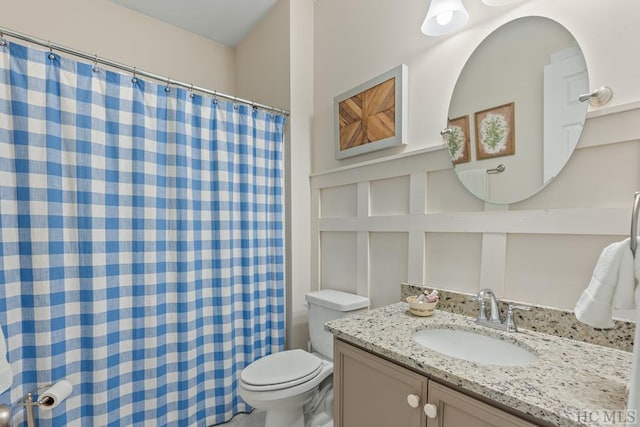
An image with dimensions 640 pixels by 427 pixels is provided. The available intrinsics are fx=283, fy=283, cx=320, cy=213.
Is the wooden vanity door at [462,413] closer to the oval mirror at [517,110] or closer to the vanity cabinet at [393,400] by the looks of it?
the vanity cabinet at [393,400]

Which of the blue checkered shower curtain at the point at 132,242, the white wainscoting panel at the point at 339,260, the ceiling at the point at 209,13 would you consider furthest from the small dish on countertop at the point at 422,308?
the ceiling at the point at 209,13

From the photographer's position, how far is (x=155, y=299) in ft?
4.98

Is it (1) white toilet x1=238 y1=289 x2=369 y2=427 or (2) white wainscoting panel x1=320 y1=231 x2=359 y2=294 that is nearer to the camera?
(1) white toilet x1=238 y1=289 x2=369 y2=427

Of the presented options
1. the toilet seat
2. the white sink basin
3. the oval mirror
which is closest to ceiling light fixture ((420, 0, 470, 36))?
the oval mirror

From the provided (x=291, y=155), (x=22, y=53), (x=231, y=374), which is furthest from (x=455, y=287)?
(x=22, y=53)

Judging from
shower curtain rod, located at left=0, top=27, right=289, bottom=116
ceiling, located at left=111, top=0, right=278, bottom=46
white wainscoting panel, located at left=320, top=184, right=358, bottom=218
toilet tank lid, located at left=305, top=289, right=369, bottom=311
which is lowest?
toilet tank lid, located at left=305, top=289, right=369, bottom=311

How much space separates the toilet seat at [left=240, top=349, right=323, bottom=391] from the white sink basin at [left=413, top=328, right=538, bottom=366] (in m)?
0.66

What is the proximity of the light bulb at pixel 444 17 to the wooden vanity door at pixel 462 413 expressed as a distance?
1379 mm

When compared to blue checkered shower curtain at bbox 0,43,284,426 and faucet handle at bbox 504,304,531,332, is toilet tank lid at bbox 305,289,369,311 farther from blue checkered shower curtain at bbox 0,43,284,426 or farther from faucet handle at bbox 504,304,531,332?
faucet handle at bbox 504,304,531,332

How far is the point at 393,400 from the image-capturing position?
2.98ft

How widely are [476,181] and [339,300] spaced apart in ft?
3.05

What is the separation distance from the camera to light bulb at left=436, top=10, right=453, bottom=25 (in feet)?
3.92

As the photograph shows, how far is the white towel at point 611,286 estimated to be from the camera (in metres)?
0.63

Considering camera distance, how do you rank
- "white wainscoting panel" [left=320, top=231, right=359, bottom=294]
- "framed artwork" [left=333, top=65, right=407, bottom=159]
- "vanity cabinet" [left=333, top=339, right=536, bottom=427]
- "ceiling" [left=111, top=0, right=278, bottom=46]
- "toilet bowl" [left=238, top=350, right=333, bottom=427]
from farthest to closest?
"ceiling" [left=111, top=0, right=278, bottom=46] < "white wainscoting panel" [left=320, top=231, right=359, bottom=294] < "framed artwork" [left=333, top=65, right=407, bottom=159] < "toilet bowl" [left=238, top=350, right=333, bottom=427] < "vanity cabinet" [left=333, top=339, right=536, bottom=427]
